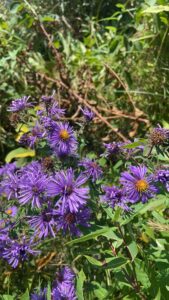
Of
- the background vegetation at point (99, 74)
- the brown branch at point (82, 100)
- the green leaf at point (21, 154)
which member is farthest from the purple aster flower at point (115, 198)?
the green leaf at point (21, 154)

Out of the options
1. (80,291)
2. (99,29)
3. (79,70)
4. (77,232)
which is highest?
(99,29)

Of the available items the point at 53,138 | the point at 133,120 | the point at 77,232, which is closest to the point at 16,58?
the point at 133,120

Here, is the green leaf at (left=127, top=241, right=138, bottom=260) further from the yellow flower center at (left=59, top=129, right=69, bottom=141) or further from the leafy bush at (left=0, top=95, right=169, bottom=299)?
the yellow flower center at (left=59, top=129, right=69, bottom=141)

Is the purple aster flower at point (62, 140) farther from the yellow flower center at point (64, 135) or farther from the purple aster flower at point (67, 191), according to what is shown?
the purple aster flower at point (67, 191)

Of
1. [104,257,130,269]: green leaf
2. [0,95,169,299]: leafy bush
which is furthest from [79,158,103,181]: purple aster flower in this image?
[104,257,130,269]: green leaf

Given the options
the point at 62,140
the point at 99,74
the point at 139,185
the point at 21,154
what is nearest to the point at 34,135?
the point at 62,140

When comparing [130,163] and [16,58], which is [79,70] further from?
[130,163]

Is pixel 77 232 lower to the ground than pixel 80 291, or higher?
higher
